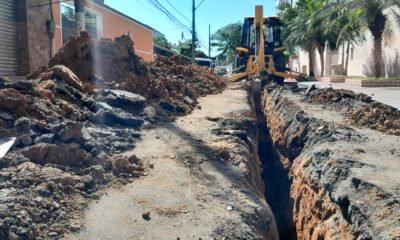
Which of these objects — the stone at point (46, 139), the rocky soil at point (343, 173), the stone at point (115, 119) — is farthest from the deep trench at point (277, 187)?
the stone at point (46, 139)

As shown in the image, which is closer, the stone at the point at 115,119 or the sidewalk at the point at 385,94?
the stone at the point at 115,119

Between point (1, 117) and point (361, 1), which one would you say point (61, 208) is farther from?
point (361, 1)

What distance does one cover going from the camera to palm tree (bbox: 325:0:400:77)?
18.3 m

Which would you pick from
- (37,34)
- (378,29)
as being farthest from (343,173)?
(378,29)

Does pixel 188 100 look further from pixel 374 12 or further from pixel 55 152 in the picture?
pixel 374 12

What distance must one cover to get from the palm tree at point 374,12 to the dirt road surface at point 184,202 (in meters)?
15.5

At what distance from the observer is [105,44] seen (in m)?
9.06

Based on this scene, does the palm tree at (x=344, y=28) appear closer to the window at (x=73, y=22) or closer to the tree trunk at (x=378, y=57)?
the tree trunk at (x=378, y=57)

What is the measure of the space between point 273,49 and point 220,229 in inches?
498

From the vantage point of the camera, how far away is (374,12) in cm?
1873

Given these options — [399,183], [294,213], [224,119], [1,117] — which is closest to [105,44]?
[224,119]

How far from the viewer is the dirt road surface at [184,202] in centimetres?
310

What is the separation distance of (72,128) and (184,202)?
5.71ft

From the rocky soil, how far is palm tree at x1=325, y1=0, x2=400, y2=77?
12373 mm
